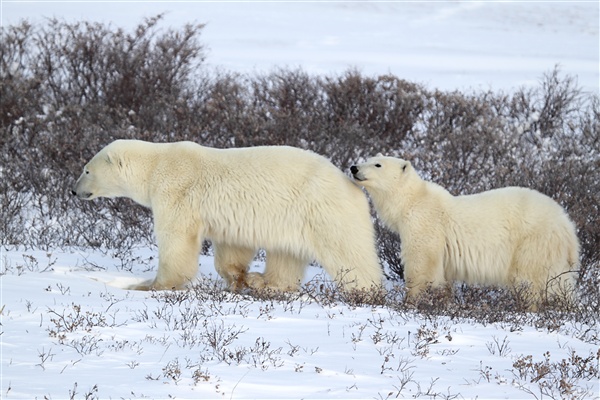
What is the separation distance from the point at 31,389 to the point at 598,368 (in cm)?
224

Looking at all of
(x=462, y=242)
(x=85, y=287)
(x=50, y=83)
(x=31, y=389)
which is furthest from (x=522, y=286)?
(x=50, y=83)

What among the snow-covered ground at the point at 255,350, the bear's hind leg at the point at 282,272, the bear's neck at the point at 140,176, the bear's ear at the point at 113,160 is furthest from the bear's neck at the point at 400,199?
the bear's ear at the point at 113,160

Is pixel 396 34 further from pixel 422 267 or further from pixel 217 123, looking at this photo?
pixel 422 267

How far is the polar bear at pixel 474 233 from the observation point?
5.63 metres

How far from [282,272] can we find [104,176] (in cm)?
141

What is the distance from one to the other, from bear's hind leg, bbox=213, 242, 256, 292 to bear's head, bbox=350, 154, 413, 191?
93 centimetres

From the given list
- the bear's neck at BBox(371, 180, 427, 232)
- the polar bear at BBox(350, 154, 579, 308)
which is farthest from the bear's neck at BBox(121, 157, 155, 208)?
the bear's neck at BBox(371, 180, 427, 232)

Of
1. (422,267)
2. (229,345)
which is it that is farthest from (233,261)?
(229,345)

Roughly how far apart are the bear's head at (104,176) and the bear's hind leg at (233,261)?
0.81 metres

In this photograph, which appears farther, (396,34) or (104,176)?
(396,34)

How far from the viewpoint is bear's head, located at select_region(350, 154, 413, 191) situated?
19.3 ft

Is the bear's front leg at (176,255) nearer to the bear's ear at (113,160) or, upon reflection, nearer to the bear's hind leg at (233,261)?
the bear's hind leg at (233,261)

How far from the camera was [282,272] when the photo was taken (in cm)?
596

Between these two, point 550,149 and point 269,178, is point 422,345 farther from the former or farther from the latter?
point 550,149
